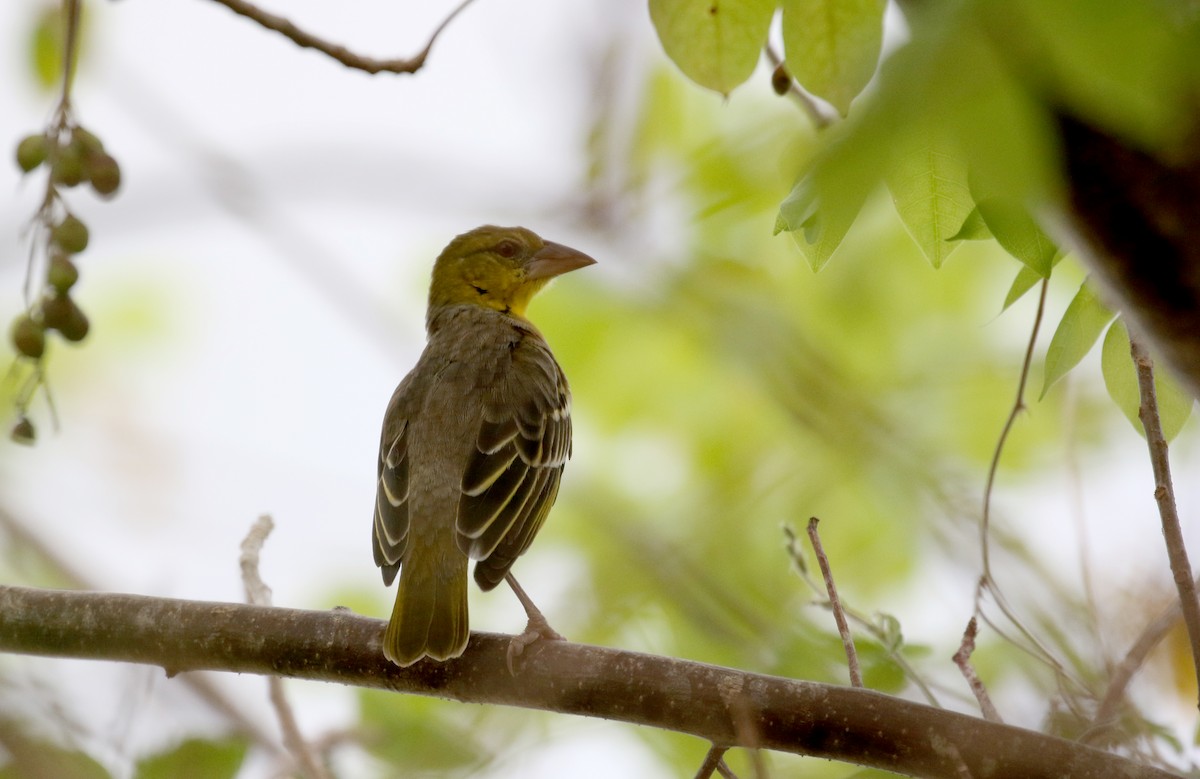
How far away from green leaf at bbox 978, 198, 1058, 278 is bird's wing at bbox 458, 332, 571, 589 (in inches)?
89.0

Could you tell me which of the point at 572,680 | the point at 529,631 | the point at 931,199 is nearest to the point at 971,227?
the point at 931,199

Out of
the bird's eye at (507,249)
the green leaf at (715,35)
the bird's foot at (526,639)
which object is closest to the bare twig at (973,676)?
the bird's foot at (526,639)

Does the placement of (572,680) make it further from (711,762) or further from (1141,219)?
(1141,219)

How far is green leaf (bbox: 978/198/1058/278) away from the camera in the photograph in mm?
2477

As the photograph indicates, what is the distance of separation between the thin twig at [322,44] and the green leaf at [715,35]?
619mm

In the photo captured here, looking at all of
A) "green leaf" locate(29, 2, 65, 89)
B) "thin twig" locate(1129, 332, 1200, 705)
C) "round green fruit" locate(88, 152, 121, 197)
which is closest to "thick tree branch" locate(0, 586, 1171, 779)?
"thin twig" locate(1129, 332, 1200, 705)

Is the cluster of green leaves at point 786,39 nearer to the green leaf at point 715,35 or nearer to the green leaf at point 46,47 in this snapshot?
the green leaf at point 715,35

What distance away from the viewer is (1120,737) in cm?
271

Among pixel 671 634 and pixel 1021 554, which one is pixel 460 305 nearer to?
pixel 671 634

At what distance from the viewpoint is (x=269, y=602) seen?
145 inches

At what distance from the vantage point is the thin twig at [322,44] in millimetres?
3039

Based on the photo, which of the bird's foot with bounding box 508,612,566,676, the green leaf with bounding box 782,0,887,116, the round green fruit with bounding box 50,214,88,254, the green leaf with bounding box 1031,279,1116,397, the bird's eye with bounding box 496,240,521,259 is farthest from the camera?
the bird's eye with bounding box 496,240,521,259

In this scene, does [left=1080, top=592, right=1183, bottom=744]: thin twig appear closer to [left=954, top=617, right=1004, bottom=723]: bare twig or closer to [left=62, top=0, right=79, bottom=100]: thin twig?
[left=954, top=617, right=1004, bottom=723]: bare twig

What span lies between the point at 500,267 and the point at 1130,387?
4.11 metres
